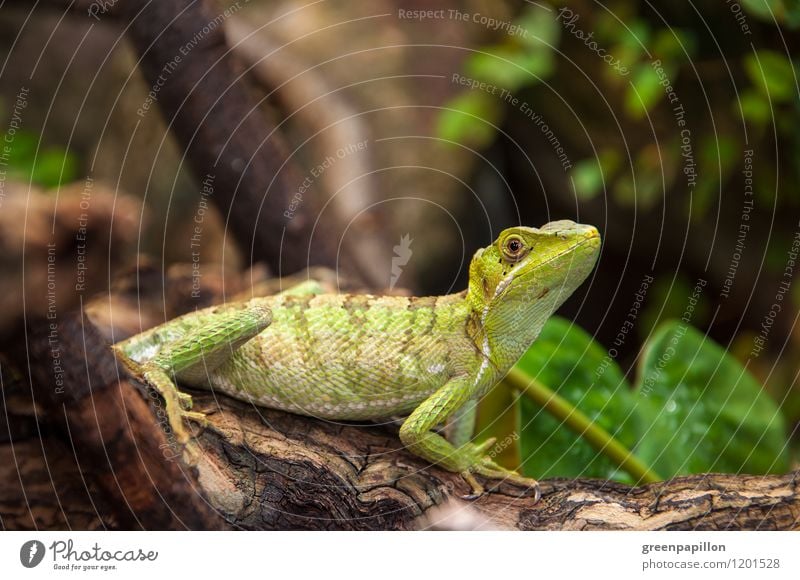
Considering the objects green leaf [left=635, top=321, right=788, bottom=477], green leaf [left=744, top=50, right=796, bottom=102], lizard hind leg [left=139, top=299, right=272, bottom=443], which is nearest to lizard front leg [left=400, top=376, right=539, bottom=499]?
lizard hind leg [left=139, top=299, right=272, bottom=443]

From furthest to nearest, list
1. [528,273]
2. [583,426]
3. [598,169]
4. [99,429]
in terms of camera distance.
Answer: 1. [598,169]
2. [583,426]
3. [528,273]
4. [99,429]

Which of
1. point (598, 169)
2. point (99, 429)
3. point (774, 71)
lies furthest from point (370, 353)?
point (774, 71)

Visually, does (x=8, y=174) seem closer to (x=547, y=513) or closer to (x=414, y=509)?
(x=414, y=509)

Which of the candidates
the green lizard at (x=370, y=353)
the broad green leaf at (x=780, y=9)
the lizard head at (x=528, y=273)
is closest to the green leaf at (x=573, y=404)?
the green lizard at (x=370, y=353)

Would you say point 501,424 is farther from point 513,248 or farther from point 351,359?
point 513,248

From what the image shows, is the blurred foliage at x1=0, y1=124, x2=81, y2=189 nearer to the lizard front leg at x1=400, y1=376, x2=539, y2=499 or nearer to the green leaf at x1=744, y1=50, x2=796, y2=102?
the lizard front leg at x1=400, y1=376, x2=539, y2=499
